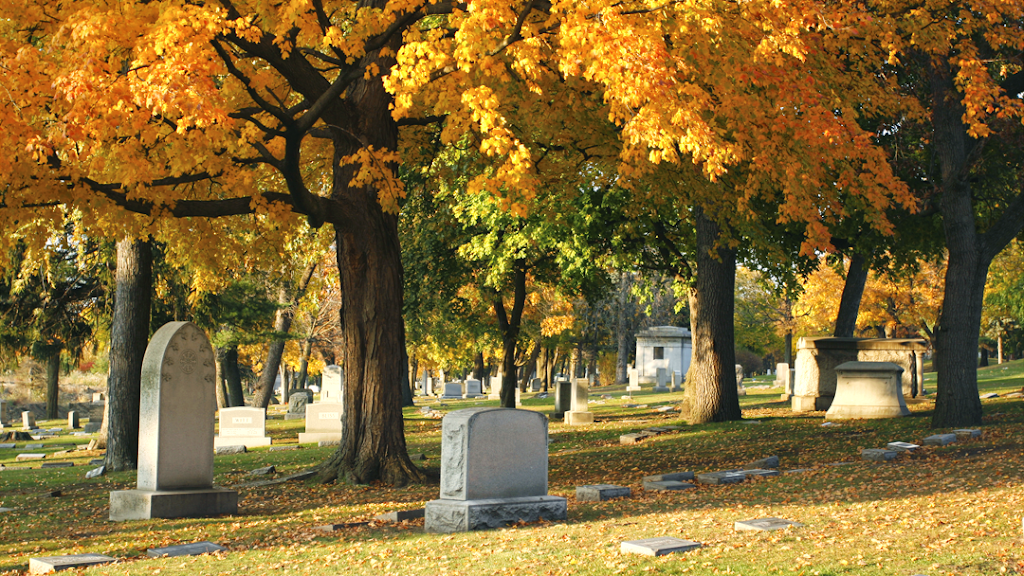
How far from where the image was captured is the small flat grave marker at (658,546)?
255 inches

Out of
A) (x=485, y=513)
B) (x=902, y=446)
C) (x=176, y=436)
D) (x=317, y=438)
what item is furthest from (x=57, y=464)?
(x=902, y=446)

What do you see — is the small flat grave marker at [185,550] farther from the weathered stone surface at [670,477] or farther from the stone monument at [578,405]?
the stone monument at [578,405]

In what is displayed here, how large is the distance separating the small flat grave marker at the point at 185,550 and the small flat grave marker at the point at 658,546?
3.57 m

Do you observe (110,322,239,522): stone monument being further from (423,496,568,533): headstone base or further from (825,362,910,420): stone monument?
(825,362,910,420): stone monument

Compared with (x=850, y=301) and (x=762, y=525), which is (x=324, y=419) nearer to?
(x=850, y=301)

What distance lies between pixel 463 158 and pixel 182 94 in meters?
10.1

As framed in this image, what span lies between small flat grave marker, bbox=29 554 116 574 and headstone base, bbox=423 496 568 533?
9.32ft

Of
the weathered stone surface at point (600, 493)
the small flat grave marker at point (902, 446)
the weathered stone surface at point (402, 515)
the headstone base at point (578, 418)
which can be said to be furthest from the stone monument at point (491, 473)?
the headstone base at point (578, 418)

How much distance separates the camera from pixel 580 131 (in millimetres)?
12977

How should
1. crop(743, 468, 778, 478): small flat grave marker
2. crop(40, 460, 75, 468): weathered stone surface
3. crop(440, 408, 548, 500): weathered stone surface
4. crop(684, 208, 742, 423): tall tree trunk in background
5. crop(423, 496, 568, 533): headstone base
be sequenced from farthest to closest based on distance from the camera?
1. crop(684, 208, 742, 423): tall tree trunk in background
2. crop(40, 460, 75, 468): weathered stone surface
3. crop(743, 468, 778, 478): small flat grave marker
4. crop(440, 408, 548, 500): weathered stone surface
5. crop(423, 496, 568, 533): headstone base

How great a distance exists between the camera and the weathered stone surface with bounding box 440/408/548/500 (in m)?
8.68

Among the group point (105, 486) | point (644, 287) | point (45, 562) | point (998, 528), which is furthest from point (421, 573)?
point (644, 287)

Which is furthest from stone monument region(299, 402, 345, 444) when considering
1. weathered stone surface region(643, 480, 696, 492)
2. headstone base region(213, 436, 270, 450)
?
weathered stone surface region(643, 480, 696, 492)

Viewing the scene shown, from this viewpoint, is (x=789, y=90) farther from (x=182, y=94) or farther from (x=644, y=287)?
(x=644, y=287)
